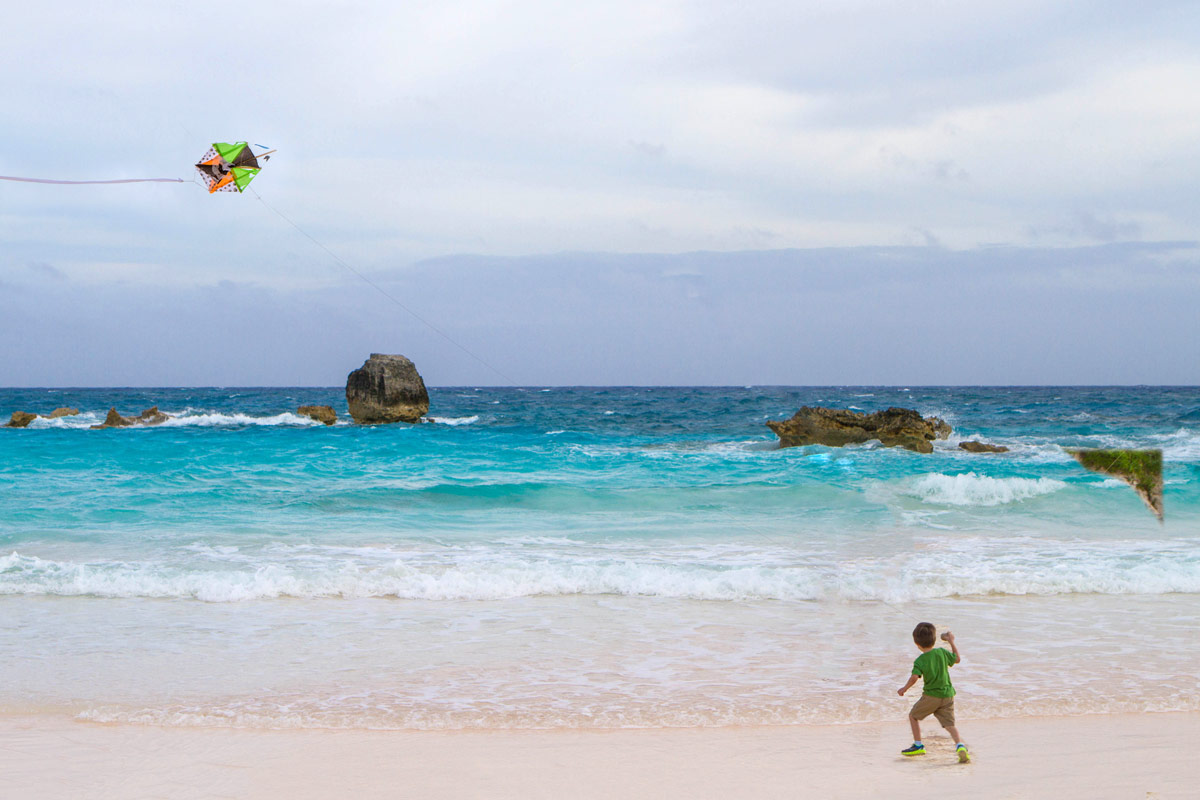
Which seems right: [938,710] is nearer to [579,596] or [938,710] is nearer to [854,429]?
[579,596]

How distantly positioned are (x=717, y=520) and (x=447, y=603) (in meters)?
6.15

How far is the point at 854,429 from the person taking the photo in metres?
24.9

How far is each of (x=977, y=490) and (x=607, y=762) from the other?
1315cm

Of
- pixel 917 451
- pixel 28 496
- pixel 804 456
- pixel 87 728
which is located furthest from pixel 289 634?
pixel 917 451

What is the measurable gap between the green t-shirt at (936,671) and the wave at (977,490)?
11315 mm

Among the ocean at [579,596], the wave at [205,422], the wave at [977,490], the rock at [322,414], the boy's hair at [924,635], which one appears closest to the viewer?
the boy's hair at [924,635]

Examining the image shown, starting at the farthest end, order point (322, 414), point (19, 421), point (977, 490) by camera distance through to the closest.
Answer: point (322, 414) → point (19, 421) → point (977, 490)

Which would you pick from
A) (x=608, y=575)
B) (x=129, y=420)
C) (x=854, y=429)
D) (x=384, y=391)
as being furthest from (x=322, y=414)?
(x=608, y=575)

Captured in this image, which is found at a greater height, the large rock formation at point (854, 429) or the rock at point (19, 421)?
the large rock formation at point (854, 429)

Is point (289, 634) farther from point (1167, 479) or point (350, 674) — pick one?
point (1167, 479)

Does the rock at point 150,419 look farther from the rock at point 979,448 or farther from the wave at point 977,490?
the wave at point 977,490

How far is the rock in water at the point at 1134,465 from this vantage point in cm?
497

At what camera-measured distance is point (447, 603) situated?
8867 millimetres

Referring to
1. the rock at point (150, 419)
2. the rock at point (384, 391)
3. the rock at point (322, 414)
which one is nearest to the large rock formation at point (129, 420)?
the rock at point (150, 419)
